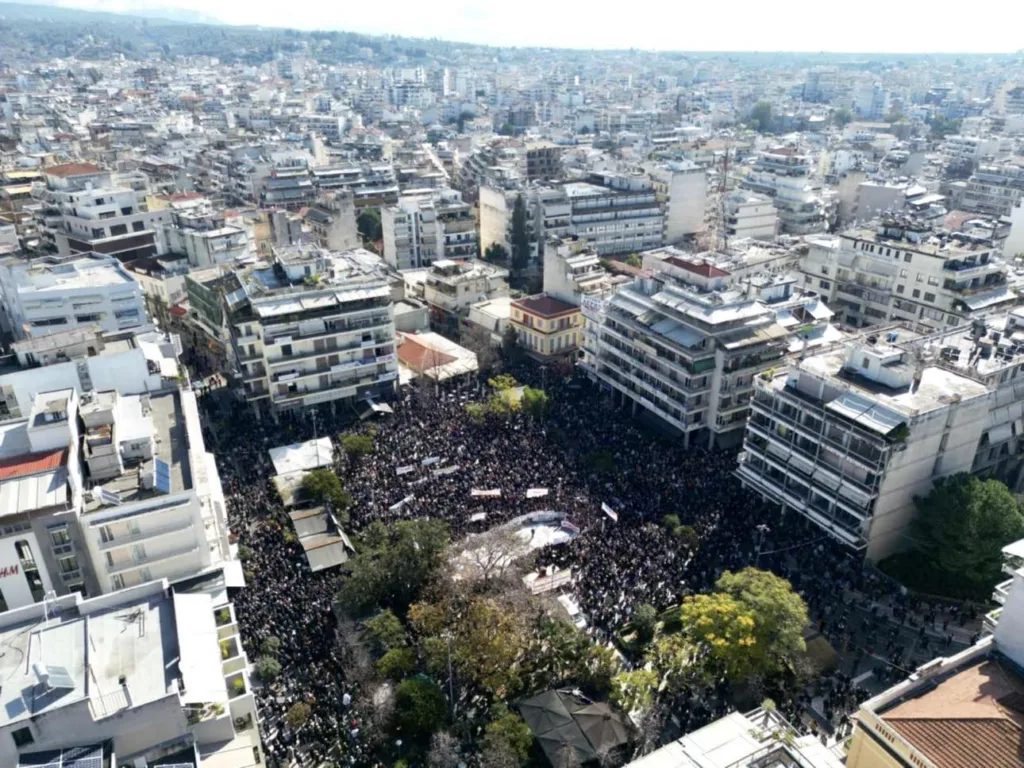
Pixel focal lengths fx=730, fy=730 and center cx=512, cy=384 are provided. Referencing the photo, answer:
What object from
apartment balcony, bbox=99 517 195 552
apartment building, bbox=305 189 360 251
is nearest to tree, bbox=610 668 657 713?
apartment balcony, bbox=99 517 195 552

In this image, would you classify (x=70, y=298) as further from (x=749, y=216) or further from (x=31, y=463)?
(x=749, y=216)

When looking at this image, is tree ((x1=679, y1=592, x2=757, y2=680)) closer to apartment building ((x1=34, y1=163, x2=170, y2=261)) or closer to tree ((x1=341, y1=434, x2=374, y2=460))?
tree ((x1=341, y1=434, x2=374, y2=460))

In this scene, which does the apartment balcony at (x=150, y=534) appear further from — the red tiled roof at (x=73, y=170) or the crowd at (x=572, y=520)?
the red tiled roof at (x=73, y=170)

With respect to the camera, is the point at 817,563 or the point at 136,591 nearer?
the point at 136,591

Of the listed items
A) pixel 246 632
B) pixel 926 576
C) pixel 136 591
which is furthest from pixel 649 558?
pixel 136 591

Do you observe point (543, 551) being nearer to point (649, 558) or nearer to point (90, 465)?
point (649, 558)

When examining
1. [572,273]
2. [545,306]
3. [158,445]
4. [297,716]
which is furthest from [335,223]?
[297,716]

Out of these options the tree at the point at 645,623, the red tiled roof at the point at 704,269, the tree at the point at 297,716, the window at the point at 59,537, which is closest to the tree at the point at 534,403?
the red tiled roof at the point at 704,269
